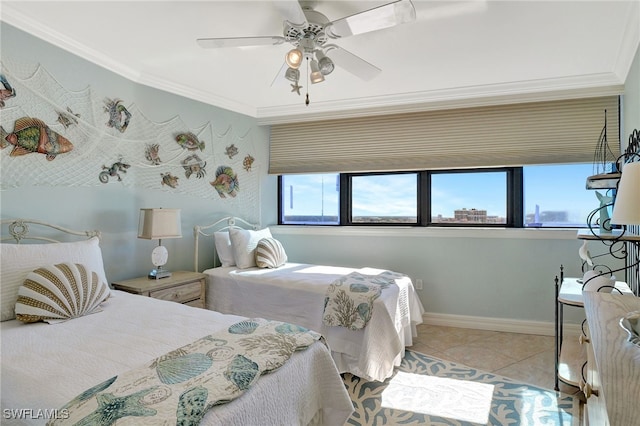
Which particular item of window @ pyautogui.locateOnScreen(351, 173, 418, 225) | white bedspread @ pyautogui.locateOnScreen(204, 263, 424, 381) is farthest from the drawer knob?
window @ pyautogui.locateOnScreen(351, 173, 418, 225)

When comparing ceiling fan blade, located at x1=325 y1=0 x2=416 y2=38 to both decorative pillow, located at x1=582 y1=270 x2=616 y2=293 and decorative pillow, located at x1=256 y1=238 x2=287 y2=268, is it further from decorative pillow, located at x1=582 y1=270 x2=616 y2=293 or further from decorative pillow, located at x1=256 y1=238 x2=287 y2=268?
decorative pillow, located at x1=256 y1=238 x2=287 y2=268

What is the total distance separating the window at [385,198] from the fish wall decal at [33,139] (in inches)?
116

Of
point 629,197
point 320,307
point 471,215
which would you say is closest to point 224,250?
point 320,307

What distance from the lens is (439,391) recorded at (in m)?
2.39

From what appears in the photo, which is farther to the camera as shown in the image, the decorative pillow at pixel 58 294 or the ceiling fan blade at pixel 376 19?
the decorative pillow at pixel 58 294

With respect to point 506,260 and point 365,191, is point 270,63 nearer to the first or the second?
point 365,191

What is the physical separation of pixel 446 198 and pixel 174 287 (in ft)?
9.62

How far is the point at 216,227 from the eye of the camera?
3.84m

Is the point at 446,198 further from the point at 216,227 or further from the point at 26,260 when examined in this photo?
the point at 26,260

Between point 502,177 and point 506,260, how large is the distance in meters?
0.88

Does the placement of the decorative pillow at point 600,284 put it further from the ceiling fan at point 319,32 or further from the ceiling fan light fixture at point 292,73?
the ceiling fan light fixture at point 292,73

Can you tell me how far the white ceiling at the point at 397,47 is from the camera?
6.67 feet

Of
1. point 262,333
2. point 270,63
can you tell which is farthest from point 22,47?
point 262,333

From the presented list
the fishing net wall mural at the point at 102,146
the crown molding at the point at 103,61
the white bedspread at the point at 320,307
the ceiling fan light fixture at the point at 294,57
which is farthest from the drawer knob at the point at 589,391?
the crown molding at the point at 103,61
